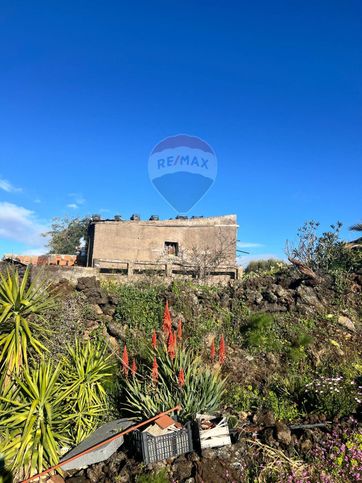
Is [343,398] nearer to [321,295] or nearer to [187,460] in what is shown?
[187,460]

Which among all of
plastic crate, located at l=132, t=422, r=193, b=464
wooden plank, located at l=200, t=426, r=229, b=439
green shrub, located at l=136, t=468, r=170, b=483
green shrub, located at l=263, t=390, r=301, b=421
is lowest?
green shrub, located at l=136, t=468, r=170, b=483

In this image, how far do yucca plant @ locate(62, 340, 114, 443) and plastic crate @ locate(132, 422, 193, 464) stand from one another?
1067mm

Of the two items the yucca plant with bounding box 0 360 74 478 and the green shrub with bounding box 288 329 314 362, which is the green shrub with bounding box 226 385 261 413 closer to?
the green shrub with bounding box 288 329 314 362

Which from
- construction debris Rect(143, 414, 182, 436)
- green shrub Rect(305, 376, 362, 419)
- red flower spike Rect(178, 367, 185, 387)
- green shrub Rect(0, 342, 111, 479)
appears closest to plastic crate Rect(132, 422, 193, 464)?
construction debris Rect(143, 414, 182, 436)

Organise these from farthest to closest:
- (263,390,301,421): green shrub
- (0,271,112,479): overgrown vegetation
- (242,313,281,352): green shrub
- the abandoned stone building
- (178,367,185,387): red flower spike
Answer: the abandoned stone building, (242,313,281,352): green shrub, (263,390,301,421): green shrub, (178,367,185,387): red flower spike, (0,271,112,479): overgrown vegetation

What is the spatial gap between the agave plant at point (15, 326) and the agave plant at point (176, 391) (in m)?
1.90

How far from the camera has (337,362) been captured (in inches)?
352

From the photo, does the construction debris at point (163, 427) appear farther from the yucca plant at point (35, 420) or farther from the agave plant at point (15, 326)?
the agave plant at point (15, 326)

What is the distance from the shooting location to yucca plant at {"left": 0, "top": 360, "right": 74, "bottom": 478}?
19.1 feet

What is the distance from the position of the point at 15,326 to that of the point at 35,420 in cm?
161

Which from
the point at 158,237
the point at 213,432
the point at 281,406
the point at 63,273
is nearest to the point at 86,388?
the point at 213,432

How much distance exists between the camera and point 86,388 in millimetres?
6715

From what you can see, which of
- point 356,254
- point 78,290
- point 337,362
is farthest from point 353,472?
point 356,254

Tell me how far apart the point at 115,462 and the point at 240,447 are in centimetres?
192
